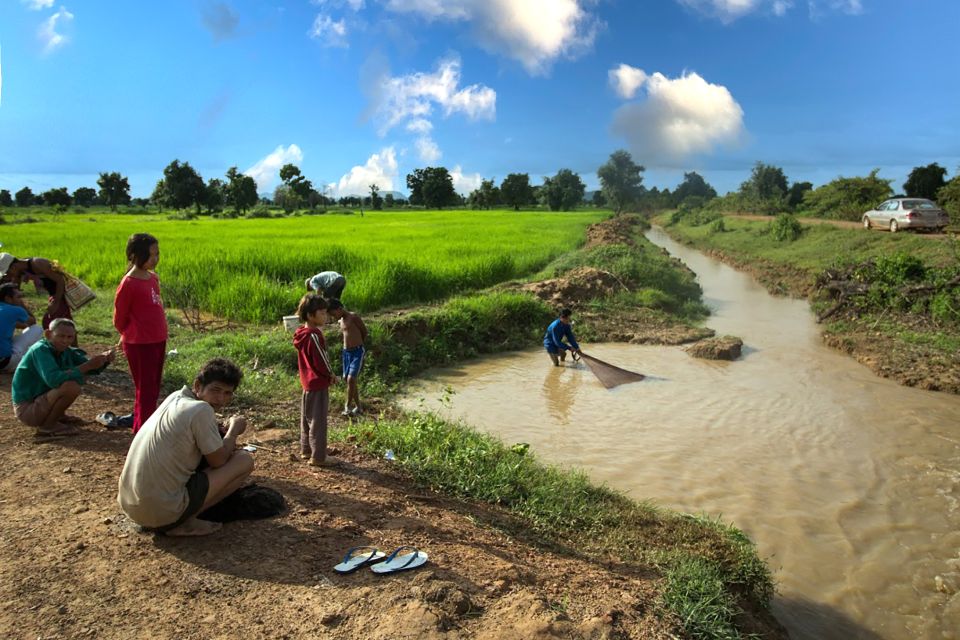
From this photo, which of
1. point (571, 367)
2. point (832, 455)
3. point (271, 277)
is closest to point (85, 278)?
point (271, 277)

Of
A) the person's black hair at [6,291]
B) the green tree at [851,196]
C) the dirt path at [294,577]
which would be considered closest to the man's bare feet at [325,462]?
the dirt path at [294,577]

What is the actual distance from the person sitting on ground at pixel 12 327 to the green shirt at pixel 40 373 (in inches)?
75.3

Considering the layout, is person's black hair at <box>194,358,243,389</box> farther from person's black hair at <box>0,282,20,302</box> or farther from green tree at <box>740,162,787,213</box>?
green tree at <box>740,162,787,213</box>

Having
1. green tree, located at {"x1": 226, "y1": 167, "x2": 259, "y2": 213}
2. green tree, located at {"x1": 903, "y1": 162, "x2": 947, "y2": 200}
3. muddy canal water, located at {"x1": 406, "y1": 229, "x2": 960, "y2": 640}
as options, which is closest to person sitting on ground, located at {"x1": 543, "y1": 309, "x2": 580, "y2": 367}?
muddy canal water, located at {"x1": 406, "y1": 229, "x2": 960, "y2": 640}

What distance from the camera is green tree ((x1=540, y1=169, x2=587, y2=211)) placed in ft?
227

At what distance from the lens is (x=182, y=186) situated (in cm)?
5562

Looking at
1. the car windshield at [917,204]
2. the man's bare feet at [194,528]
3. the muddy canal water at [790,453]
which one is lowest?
the muddy canal water at [790,453]

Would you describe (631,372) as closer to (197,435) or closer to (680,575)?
(680,575)

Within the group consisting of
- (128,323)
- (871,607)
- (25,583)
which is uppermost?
(128,323)

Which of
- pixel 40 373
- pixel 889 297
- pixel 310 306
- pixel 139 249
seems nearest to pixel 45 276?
pixel 40 373

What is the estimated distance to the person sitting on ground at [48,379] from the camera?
4.36m

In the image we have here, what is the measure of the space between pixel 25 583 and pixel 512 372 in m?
6.76

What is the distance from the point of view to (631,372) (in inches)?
337

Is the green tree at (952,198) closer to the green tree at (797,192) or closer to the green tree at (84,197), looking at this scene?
the green tree at (797,192)
